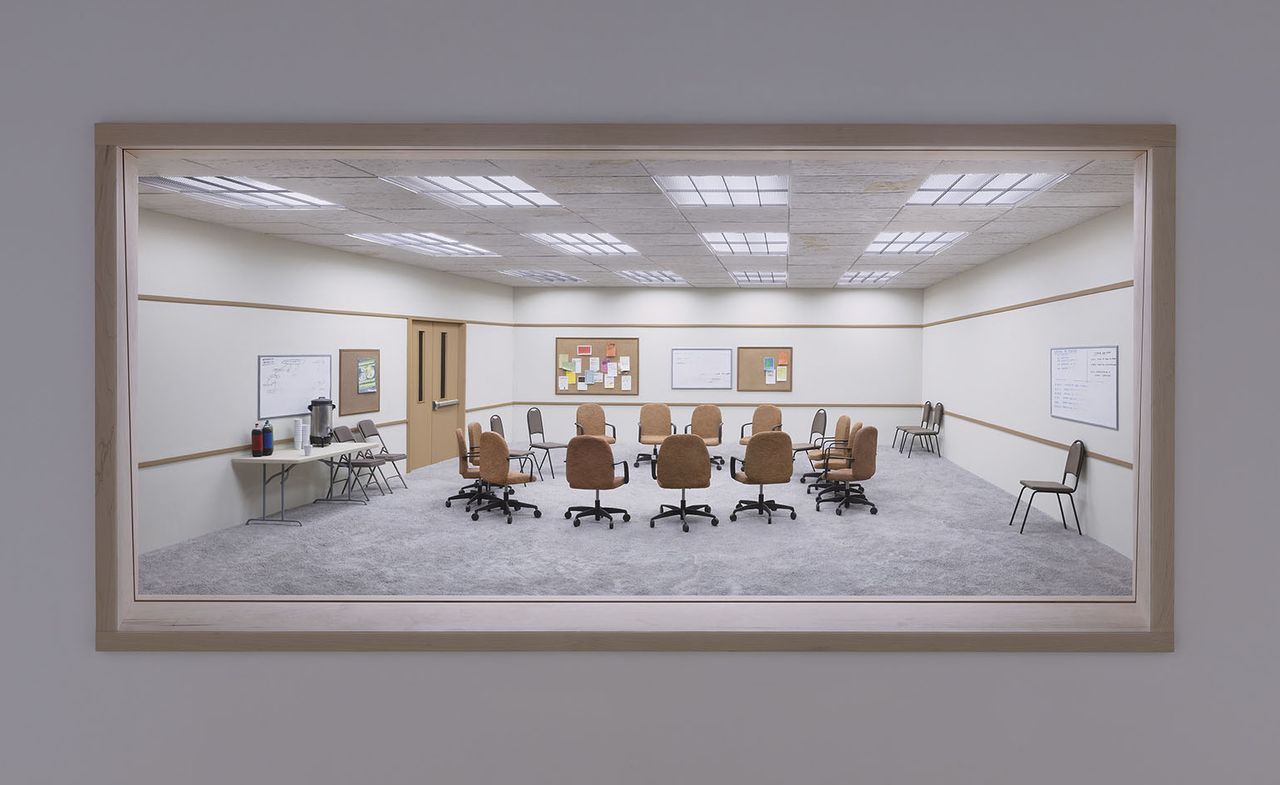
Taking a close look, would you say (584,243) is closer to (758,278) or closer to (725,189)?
(725,189)

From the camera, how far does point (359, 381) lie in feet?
27.4

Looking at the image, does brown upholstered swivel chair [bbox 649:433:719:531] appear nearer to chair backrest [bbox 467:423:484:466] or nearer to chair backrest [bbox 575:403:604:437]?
chair backrest [bbox 467:423:484:466]

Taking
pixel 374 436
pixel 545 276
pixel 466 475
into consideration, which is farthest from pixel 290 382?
pixel 545 276

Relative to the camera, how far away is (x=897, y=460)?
10656 millimetres

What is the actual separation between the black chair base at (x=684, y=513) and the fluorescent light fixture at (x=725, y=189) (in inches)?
108

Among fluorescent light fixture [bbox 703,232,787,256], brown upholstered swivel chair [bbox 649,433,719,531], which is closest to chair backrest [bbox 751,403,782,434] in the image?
fluorescent light fixture [bbox 703,232,787,256]

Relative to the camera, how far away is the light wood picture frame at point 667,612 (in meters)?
1.97

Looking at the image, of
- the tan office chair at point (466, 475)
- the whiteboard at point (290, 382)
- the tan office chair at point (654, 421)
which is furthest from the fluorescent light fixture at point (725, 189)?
the tan office chair at point (654, 421)

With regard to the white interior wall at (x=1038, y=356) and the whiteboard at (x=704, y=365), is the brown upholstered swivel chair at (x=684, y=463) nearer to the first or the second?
the white interior wall at (x=1038, y=356)

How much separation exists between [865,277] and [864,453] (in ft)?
16.1

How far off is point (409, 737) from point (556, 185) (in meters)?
3.98

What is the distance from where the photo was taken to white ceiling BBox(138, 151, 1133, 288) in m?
4.34
